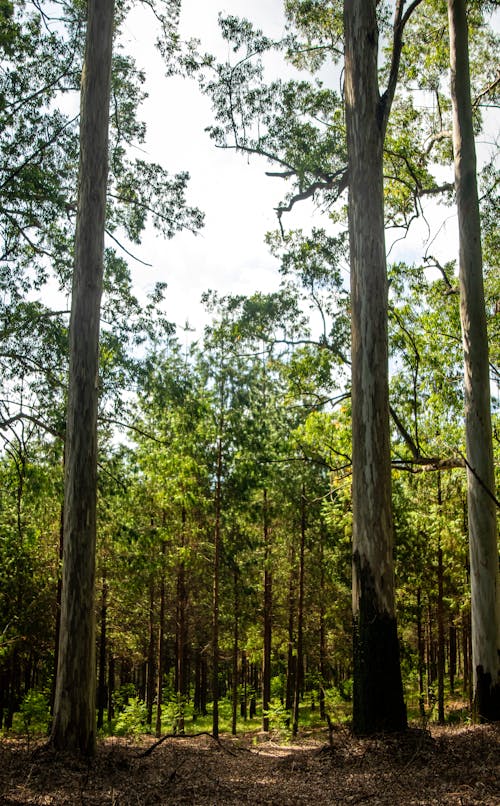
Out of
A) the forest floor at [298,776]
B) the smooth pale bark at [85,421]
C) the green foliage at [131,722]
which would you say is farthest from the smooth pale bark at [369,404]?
the green foliage at [131,722]

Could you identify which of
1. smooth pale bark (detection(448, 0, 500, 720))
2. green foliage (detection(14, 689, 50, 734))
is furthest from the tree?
green foliage (detection(14, 689, 50, 734))

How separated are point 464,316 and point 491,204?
17.3 feet

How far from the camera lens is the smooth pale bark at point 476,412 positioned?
8.08 meters

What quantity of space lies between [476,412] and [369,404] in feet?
8.32

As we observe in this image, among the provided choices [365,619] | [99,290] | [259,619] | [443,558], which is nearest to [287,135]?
[99,290]

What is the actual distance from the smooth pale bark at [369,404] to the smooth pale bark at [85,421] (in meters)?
3.01

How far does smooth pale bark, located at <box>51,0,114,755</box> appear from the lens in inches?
265

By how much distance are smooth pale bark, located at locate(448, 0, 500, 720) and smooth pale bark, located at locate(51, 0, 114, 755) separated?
5.03 metres

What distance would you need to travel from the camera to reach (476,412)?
344 inches

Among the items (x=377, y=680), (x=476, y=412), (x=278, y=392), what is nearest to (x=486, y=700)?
(x=377, y=680)

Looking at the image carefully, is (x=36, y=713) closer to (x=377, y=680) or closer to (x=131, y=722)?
(x=131, y=722)

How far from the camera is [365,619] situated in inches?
257

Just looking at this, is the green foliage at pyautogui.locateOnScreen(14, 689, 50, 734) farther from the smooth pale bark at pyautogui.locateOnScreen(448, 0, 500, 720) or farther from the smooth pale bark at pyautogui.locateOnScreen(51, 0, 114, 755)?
the smooth pale bark at pyautogui.locateOnScreen(448, 0, 500, 720)

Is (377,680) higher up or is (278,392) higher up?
(278,392)
